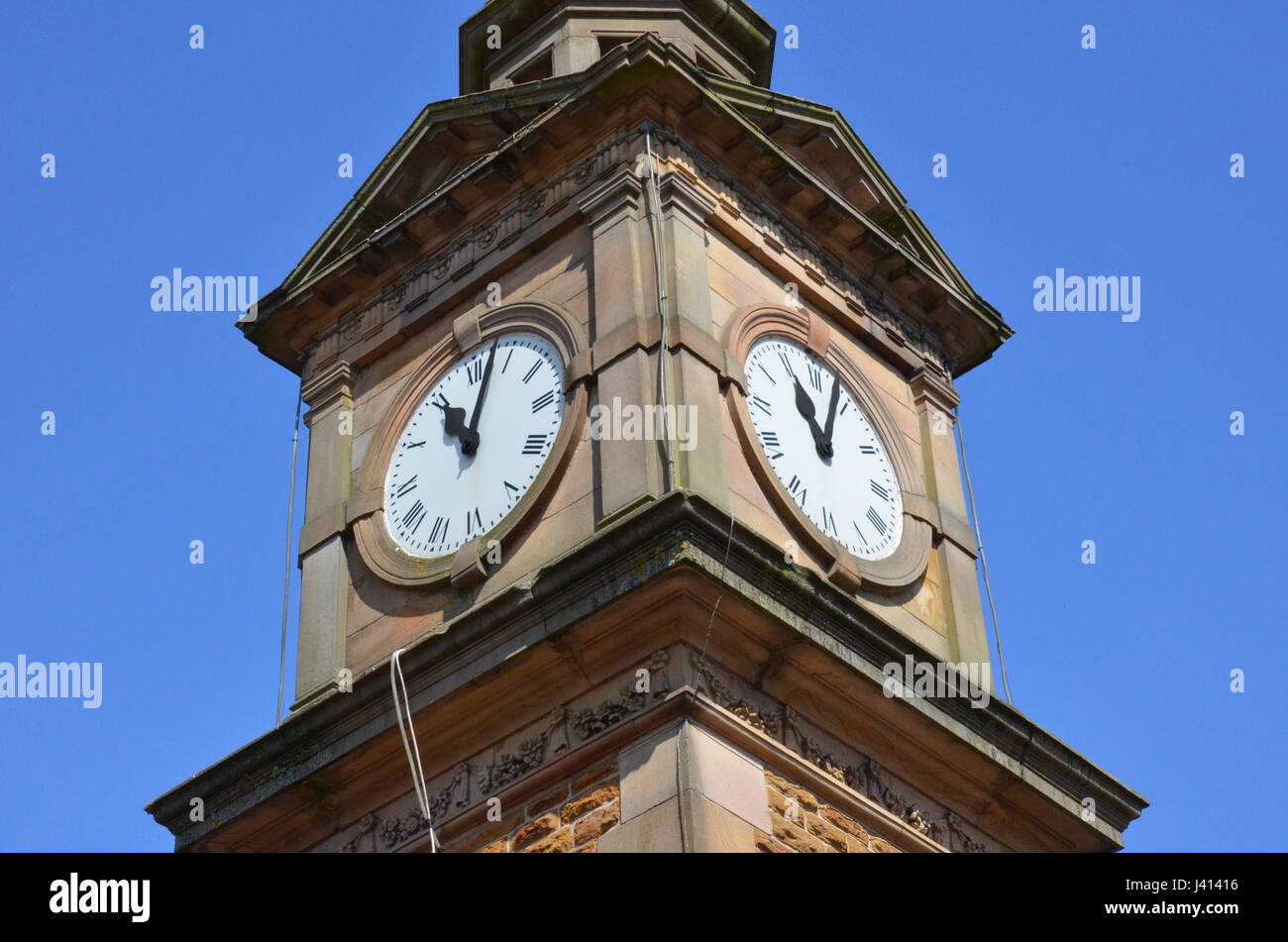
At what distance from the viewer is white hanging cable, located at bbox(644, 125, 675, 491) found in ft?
60.6

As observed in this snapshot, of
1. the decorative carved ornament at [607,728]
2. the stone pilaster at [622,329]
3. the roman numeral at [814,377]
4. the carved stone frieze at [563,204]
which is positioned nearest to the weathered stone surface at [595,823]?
the decorative carved ornament at [607,728]

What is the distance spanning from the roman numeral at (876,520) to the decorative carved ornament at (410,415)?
8.48ft

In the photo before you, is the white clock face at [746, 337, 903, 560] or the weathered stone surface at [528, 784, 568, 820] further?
the white clock face at [746, 337, 903, 560]

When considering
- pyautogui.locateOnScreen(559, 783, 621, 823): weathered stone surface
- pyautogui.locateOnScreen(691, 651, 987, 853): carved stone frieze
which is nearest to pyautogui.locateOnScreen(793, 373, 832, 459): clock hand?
pyautogui.locateOnScreen(691, 651, 987, 853): carved stone frieze

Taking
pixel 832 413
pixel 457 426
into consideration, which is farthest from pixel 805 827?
pixel 457 426

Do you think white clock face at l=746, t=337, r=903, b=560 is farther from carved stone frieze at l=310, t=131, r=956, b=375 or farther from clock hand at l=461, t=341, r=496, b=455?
clock hand at l=461, t=341, r=496, b=455

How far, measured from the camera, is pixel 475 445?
66.1 ft

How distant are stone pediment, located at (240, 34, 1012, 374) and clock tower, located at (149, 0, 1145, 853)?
0.11ft

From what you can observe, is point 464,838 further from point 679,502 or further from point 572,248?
point 572,248

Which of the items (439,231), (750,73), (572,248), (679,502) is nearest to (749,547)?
(679,502)

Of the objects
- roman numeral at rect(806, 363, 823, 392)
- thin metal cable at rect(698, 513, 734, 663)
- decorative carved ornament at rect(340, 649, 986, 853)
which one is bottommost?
decorative carved ornament at rect(340, 649, 986, 853)

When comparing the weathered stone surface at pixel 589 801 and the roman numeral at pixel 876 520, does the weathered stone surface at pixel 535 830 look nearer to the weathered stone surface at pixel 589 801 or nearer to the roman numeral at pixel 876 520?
the weathered stone surface at pixel 589 801

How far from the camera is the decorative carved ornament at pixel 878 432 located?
19.4 metres

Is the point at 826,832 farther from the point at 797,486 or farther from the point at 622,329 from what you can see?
the point at 622,329
